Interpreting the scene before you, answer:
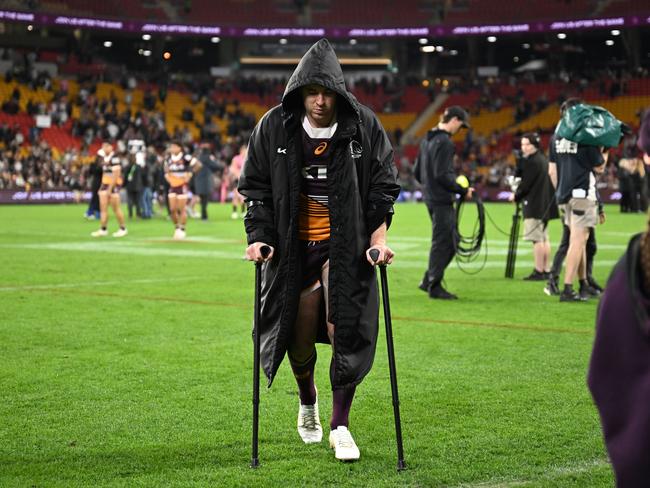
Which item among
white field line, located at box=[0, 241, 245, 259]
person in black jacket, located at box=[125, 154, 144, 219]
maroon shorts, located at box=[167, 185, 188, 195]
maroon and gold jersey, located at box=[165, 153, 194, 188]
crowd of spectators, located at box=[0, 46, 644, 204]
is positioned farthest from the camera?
crowd of spectators, located at box=[0, 46, 644, 204]

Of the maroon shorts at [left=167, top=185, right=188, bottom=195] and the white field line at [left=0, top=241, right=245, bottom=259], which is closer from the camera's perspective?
the white field line at [left=0, top=241, right=245, bottom=259]

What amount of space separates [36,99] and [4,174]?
1020cm

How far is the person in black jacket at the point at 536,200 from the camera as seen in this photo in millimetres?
15219

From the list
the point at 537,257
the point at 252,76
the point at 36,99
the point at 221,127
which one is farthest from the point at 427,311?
the point at 252,76

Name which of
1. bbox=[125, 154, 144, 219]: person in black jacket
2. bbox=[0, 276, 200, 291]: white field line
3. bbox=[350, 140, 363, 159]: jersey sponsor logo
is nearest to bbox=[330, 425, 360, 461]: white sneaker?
bbox=[350, 140, 363, 159]: jersey sponsor logo

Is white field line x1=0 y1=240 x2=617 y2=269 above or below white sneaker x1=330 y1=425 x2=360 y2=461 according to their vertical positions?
below

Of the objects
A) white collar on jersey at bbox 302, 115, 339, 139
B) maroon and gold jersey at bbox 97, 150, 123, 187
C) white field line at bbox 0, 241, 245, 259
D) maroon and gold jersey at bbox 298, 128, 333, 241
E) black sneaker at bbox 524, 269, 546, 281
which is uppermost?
white collar on jersey at bbox 302, 115, 339, 139

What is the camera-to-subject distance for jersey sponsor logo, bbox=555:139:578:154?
12.1m

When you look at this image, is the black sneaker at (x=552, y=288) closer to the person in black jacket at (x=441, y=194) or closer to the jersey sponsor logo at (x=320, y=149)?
the person in black jacket at (x=441, y=194)

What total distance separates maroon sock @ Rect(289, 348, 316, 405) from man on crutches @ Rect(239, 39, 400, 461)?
0.77 feet

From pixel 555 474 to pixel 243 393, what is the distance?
2643mm

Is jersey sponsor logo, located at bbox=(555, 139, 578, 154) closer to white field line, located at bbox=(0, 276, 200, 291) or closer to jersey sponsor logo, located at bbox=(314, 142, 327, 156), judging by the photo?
white field line, located at bbox=(0, 276, 200, 291)

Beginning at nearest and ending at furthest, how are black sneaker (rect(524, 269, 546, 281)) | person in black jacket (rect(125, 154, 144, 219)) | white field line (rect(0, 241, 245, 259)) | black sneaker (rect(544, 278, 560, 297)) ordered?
black sneaker (rect(544, 278, 560, 297))
black sneaker (rect(524, 269, 546, 281))
white field line (rect(0, 241, 245, 259))
person in black jacket (rect(125, 154, 144, 219))

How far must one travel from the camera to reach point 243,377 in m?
7.97
